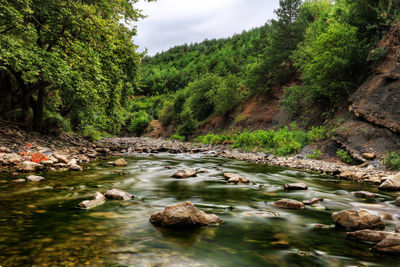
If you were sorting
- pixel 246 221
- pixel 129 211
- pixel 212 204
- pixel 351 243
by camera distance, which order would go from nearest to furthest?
pixel 351 243 < pixel 246 221 < pixel 129 211 < pixel 212 204

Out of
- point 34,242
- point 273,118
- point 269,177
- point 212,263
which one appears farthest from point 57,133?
point 273,118

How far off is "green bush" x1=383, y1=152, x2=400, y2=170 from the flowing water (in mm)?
4275

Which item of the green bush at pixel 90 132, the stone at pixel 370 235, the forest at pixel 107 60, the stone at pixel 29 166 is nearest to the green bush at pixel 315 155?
the forest at pixel 107 60

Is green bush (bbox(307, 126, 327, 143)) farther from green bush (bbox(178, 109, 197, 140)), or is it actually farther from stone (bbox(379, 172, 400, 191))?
green bush (bbox(178, 109, 197, 140))

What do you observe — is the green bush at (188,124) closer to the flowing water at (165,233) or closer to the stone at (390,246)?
the flowing water at (165,233)

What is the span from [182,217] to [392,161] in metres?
9.27

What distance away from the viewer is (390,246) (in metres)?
2.63

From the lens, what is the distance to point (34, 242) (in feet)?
8.58

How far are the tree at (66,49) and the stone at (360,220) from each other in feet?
29.6

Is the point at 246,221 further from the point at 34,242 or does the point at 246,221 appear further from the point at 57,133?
the point at 57,133

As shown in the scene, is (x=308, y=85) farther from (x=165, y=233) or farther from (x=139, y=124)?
(x=139, y=124)

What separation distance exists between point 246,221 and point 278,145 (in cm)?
1333

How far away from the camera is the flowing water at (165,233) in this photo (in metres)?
2.42

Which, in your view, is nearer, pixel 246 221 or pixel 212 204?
pixel 246 221
